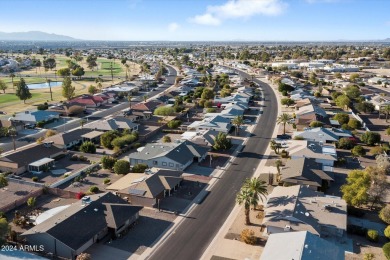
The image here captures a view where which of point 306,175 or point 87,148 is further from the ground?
point 306,175

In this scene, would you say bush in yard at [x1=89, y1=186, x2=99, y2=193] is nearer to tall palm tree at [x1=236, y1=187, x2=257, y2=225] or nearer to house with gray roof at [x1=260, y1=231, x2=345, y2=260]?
tall palm tree at [x1=236, y1=187, x2=257, y2=225]

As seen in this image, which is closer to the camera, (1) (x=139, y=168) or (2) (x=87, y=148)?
(1) (x=139, y=168)

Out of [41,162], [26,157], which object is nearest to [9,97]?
[26,157]

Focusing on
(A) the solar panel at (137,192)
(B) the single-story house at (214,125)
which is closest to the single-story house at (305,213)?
(A) the solar panel at (137,192)

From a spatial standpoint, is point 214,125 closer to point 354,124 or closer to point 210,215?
point 354,124

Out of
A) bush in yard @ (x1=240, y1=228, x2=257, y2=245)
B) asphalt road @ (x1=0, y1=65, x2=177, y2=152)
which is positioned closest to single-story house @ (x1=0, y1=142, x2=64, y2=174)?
asphalt road @ (x1=0, y1=65, x2=177, y2=152)

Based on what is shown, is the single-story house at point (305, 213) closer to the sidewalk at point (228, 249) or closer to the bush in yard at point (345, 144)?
the sidewalk at point (228, 249)
